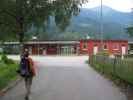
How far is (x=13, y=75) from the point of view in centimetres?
2905

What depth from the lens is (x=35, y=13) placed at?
3284cm

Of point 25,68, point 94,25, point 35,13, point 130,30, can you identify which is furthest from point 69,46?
point 130,30

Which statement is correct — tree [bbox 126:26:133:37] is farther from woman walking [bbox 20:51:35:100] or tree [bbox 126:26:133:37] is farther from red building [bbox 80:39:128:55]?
red building [bbox 80:39:128:55]

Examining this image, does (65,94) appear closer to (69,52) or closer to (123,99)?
(123,99)

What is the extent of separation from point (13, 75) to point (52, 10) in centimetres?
730

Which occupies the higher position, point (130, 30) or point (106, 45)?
point (130, 30)

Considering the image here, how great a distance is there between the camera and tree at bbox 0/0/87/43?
31303 mm

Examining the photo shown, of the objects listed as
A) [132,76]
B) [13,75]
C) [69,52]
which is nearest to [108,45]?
[69,52]

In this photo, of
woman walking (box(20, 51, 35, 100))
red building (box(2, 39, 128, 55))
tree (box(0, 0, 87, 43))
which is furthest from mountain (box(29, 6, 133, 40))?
woman walking (box(20, 51, 35, 100))

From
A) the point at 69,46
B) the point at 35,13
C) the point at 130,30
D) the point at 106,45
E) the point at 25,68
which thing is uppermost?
the point at 35,13

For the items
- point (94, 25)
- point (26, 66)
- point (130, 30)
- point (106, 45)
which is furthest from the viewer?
point (94, 25)

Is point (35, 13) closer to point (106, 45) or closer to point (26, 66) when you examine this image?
point (26, 66)

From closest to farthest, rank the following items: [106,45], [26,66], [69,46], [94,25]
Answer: [26,66], [106,45], [69,46], [94,25]

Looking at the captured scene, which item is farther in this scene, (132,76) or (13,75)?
(13,75)
